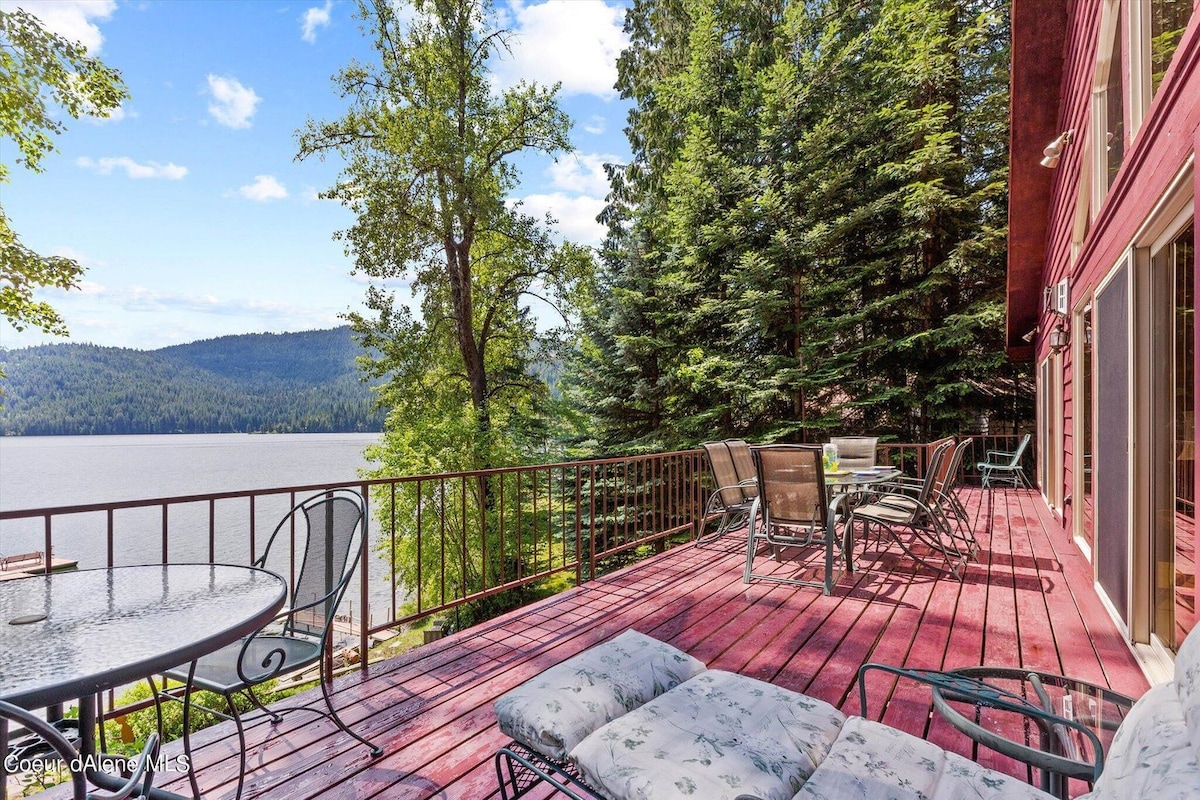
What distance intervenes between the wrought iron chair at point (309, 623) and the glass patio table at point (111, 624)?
29 centimetres

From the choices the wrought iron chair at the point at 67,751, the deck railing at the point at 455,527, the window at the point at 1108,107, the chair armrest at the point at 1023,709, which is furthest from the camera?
the window at the point at 1108,107

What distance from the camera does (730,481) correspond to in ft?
17.9

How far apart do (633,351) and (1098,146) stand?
31.2 ft

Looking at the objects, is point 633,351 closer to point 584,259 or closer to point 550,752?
point 584,259

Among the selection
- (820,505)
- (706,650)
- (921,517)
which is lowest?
Result: (706,650)

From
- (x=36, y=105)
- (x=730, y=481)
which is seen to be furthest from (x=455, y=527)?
(x=36, y=105)

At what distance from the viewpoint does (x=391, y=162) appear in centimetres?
1218

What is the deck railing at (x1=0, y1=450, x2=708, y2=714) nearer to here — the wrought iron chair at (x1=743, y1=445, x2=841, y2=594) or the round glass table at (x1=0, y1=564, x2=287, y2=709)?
the round glass table at (x1=0, y1=564, x2=287, y2=709)

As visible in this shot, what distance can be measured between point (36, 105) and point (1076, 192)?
12535 millimetres

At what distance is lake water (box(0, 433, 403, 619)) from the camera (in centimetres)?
2541

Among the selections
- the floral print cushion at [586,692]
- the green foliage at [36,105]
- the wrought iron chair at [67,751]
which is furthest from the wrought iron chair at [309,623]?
the green foliage at [36,105]

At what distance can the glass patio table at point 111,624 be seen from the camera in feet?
3.92

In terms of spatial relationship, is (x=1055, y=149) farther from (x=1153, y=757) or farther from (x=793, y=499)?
(x=1153, y=757)

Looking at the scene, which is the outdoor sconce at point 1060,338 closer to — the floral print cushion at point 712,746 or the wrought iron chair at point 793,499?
the wrought iron chair at point 793,499
